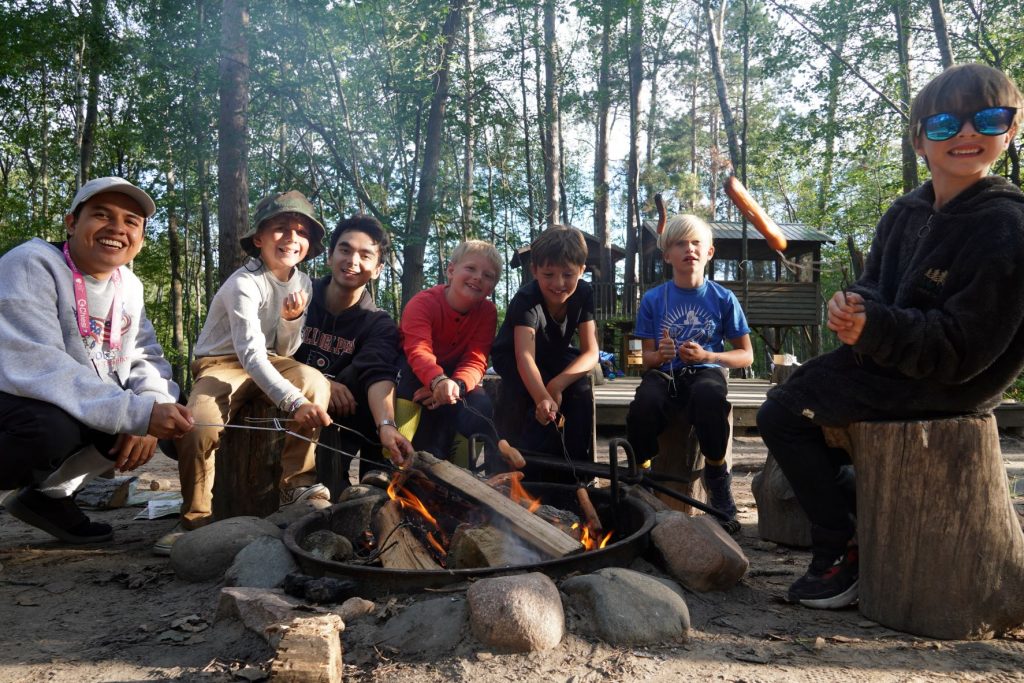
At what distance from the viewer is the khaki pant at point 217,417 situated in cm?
323

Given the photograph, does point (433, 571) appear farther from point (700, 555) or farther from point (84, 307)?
point (84, 307)

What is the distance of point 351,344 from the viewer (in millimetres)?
3924

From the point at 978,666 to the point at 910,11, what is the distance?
17799 mm

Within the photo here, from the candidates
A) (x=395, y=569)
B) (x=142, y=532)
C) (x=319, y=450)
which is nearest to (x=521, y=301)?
(x=319, y=450)

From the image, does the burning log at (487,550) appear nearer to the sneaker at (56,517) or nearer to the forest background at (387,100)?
the sneaker at (56,517)

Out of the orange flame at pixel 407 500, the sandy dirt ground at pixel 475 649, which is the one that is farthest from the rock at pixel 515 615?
the orange flame at pixel 407 500

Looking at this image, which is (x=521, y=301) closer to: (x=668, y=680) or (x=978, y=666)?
(x=668, y=680)

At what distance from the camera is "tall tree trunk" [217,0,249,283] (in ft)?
26.2

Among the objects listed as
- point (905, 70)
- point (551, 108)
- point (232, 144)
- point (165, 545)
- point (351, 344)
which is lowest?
point (165, 545)

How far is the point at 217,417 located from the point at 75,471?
0.69 meters

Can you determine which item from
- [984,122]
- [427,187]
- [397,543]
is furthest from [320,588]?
[427,187]

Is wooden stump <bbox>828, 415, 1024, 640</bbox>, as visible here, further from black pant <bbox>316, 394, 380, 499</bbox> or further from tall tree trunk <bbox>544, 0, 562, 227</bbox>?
tall tree trunk <bbox>544, 0, 562, 227</bbox>

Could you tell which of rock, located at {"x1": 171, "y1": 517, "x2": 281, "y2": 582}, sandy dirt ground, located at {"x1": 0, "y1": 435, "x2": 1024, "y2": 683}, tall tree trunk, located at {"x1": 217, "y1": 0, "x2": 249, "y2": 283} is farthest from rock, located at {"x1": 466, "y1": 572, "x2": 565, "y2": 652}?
tall tree trunk, located at {"x1": 217, "y1": 0, "x2": 249, "y2": 283}

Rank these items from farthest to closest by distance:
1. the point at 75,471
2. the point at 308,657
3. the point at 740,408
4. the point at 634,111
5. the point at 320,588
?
the point at 634,111, the point at 740,408, the point at 75,471, the point at 320,588, the point at 308,657
